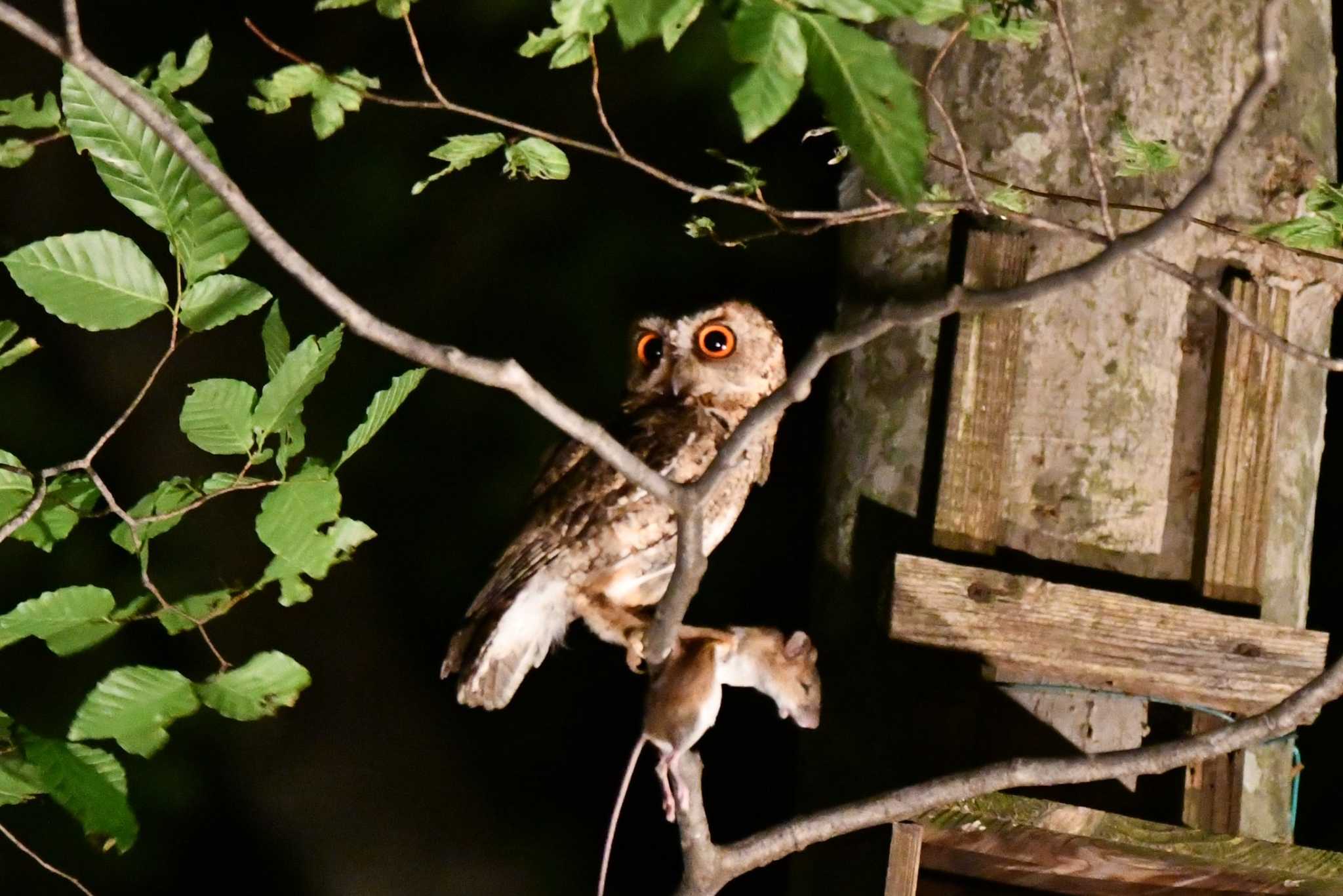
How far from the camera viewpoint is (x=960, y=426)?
1960 millimetres

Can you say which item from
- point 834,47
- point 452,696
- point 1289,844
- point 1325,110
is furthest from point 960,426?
point 452,696

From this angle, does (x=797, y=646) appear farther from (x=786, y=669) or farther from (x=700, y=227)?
(x=700, y=227)

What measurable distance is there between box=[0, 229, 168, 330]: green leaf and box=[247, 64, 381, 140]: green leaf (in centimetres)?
47

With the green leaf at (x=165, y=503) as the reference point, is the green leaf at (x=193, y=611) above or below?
below

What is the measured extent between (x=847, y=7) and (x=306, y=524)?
0.72m

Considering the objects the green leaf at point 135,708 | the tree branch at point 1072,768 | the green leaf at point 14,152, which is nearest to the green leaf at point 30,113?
the green leaf at point 14,152

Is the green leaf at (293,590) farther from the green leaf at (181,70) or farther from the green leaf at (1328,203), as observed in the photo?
the green leaf at (1328,203)

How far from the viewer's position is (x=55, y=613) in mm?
1342

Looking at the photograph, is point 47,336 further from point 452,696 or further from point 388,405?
point 388,405

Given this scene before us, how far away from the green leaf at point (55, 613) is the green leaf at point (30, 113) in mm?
564

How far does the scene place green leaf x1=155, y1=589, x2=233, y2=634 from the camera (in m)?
1.43

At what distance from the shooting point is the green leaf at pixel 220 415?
1.30 meters

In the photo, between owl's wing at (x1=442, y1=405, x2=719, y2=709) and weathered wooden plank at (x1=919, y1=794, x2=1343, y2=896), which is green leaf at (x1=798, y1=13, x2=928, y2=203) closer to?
weathered wooden plank at (x1=919, y1=794, x2=1343, y2=896)

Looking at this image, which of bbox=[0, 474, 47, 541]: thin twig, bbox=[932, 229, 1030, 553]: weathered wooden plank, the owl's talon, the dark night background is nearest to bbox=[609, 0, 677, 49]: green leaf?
bbox=[0, 474, 47, 541]: thin twig
